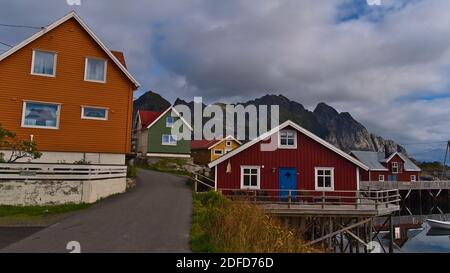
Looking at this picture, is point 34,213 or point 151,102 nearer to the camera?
point 34,213

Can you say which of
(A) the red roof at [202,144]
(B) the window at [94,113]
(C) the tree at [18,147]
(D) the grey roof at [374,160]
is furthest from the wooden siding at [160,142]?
(D) the grey roof at [374,160]

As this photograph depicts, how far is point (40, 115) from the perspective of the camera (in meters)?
19.8

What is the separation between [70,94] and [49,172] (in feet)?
23.4

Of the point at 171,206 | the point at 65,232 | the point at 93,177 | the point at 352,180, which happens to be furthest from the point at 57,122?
the point at 352,180

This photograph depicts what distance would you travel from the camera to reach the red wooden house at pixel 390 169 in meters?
54.8

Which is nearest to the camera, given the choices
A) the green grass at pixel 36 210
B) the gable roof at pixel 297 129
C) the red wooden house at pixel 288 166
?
the green grass at pixel 36 210

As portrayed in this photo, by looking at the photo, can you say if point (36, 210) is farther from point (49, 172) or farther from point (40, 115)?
point (40, 115)

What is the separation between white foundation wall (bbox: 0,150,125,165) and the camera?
1934 cm

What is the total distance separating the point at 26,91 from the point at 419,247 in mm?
33160

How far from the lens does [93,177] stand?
52.4 ft

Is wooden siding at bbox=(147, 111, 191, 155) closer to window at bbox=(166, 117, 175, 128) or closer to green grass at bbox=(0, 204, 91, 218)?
window at bbox=(166, 117, 175, 128)

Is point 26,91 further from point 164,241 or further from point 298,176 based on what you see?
point 298,176

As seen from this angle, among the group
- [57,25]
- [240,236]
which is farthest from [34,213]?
[57,25]

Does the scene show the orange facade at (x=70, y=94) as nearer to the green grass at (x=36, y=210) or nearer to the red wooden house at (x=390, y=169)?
the green grass at (x=36, y=210)
